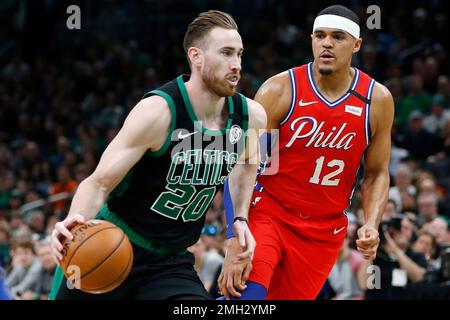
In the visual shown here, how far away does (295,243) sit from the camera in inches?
256

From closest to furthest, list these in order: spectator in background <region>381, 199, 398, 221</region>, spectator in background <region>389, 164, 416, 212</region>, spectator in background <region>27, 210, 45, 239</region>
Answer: spectator in background <region>381, 199, 398, 221</region>
spectator in background <region>389, 164, 416, 212</region>
spectator in background <region>27, 210, 45, 239</region>

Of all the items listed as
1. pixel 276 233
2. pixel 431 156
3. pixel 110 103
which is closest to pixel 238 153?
pixel 276 233

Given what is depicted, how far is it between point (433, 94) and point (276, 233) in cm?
853

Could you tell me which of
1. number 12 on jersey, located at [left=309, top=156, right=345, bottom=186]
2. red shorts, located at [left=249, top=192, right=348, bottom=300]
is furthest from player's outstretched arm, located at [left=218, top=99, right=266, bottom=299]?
number 12 on jersey, located at [left=309, top=156, right=345, bottom=186]

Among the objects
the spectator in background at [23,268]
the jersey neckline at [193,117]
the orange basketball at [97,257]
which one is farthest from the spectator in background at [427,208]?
the orange basketball at [97,257]

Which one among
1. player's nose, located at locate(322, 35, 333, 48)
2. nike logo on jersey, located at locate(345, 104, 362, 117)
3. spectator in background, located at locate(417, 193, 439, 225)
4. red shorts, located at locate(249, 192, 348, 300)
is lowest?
spectator in background, located at locate(417, 193, 439, 225)

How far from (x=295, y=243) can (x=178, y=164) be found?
4.93ft

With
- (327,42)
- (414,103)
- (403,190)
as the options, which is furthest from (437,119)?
(327,42)

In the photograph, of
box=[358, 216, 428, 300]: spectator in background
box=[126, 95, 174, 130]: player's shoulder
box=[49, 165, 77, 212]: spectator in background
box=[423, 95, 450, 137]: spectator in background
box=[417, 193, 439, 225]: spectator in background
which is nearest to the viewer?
box=[126, 95, 174, 130]: player's shoulder

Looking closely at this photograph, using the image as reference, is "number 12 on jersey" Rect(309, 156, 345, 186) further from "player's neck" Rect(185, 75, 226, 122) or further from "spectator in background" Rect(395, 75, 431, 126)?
"spectator in background" Rect(395, 75, 431, 126)

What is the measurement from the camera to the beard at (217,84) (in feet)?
17.8

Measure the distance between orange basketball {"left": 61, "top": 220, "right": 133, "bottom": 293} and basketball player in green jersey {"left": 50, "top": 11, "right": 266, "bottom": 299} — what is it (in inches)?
10.3

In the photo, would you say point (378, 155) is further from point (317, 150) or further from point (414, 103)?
point (414, 103)

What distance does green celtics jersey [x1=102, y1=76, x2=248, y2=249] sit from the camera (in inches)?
209
